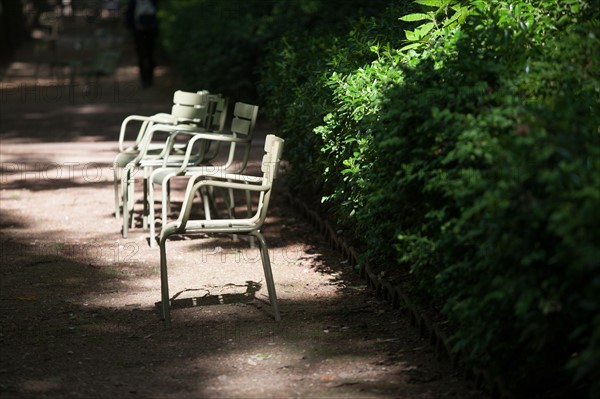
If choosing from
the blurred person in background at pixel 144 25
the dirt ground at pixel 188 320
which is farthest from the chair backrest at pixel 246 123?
the blurred person in background at pixel 144 25

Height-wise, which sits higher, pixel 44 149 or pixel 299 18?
pixel 299 18

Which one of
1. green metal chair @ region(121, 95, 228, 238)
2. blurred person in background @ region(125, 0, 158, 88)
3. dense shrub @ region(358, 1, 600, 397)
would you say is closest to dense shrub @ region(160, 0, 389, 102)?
blurred person in background @ region(125, 0, 158, 88)

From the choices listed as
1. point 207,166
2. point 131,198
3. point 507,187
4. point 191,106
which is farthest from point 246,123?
point 507,187

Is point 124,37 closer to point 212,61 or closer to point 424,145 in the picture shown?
point 212,61

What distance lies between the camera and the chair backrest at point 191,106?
Result: 9.17 metres

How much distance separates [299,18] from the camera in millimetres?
14773

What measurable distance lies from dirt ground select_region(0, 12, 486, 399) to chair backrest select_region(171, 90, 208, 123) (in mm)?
1090

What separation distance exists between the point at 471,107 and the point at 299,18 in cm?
998

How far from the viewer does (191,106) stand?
30.8ft

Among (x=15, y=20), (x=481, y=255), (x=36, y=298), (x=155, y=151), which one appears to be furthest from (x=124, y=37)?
(x=481, y=255)

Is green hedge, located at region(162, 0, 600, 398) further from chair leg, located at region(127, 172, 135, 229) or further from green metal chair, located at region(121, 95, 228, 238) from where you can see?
chair leg, located at region(127, 172, 135, 229)

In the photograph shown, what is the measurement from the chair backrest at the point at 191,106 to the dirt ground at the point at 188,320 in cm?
109

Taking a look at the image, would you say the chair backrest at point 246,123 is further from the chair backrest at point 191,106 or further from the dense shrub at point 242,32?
the dense shrub at point 242,32

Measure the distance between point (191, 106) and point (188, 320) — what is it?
126 inches
